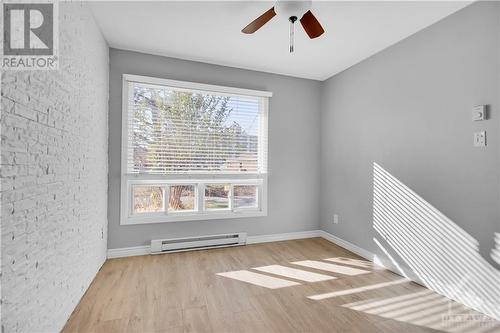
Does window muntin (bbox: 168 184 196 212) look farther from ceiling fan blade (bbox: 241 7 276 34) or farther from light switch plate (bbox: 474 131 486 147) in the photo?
light switch plate (bbox: 474 131 486 147)

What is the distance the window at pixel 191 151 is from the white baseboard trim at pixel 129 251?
33cm

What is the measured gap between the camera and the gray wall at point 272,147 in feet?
9.82

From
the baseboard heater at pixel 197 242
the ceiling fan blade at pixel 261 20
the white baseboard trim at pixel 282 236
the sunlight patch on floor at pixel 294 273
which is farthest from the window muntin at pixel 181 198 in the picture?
the ceiling fan blade at pixel 261 20

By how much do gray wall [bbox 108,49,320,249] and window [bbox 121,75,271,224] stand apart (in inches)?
4.4

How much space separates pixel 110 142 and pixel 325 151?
10.1ft

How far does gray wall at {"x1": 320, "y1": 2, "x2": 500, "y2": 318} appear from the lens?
1.96 m

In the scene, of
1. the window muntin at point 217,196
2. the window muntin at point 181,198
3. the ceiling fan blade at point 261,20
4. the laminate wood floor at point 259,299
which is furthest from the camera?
the window muntin at point 217,196

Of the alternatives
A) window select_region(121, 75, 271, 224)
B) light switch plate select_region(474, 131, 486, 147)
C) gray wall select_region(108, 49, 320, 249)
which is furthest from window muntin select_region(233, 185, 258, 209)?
light switch plate select_region(474, 131, 486, 147)

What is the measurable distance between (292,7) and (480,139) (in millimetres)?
1872

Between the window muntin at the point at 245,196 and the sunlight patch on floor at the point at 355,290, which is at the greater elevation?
the window muntin at the point at 245,196

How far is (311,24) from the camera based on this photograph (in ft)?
6.59

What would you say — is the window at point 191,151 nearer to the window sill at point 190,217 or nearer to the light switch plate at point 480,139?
the window sill at point 190,217

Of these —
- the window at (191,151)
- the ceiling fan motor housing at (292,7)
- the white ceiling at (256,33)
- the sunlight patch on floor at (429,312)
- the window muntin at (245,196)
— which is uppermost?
the white ceiling at (256,33)

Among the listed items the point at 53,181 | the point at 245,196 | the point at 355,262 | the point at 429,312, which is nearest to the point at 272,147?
the point at 245,196
